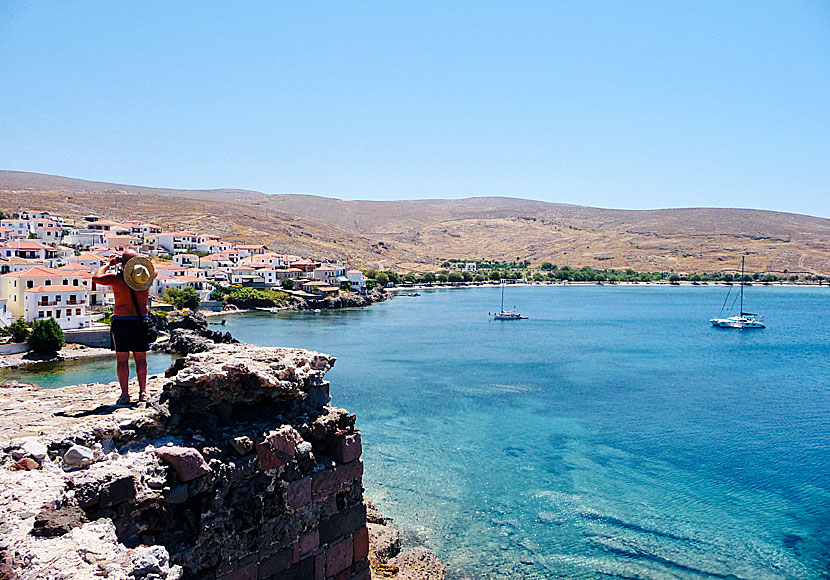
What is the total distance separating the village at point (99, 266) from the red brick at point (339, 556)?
129 feet

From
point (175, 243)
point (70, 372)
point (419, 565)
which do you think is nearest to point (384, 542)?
point (419, 565)

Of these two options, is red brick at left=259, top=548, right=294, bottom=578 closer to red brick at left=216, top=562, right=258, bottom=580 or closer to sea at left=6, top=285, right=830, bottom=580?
red brick at left=216, top=562, right=258, bottom=580

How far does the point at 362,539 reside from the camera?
8195 mm

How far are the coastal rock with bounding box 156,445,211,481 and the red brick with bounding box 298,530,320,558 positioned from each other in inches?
71.0

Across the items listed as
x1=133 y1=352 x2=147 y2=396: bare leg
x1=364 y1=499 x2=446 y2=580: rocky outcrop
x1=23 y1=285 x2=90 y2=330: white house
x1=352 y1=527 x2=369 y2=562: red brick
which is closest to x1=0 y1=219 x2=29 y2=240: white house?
x1=23 y1=285 x2=90 y2=330: white house

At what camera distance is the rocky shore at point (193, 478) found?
16.1ft

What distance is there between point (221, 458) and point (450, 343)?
137 ft

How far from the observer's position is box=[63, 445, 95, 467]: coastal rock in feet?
18.8

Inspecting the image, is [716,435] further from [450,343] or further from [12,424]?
[450,343]

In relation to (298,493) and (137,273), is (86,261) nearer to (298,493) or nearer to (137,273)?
(137,273)

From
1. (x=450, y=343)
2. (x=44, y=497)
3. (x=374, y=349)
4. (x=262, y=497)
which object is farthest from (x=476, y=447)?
(x=450, y=343)

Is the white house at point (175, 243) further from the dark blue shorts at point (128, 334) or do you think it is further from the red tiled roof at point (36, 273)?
the dark blue shorts at point (128, 334)

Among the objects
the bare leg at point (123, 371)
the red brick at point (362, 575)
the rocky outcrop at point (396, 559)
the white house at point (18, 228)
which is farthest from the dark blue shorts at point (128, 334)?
the white house at point (18, 228)

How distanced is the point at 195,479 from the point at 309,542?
195 centimetres
